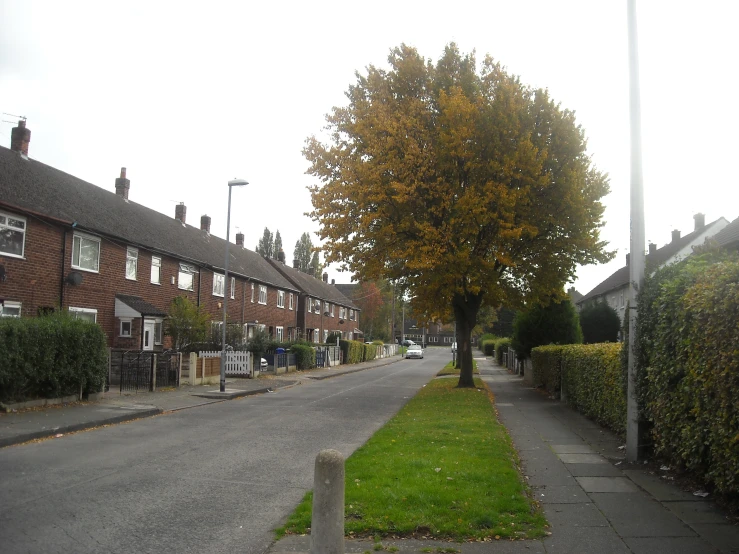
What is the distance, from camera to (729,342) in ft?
20.4

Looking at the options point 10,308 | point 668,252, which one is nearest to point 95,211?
point 10,308

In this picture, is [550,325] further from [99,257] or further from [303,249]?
[303,249]

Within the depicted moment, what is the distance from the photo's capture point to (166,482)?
828 cm

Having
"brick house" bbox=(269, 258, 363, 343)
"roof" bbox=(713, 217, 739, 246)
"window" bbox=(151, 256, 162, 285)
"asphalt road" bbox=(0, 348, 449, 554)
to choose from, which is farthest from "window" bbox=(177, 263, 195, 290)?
"roof" bbox=(713, 217, 739, 246)

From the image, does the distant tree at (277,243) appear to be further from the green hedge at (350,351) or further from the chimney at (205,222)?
the chimney at (205,222)

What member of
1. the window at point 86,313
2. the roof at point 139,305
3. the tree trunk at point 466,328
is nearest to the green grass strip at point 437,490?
Answer: the tree trunk at point 466,328

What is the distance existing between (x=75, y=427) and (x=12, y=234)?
10591 mm

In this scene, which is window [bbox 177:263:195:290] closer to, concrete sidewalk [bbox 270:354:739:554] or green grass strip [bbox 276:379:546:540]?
green grass strip [bbox 276:379:546:540]

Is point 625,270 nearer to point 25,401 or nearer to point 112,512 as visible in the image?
point 25,401

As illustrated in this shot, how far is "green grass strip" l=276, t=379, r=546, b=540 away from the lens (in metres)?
6.02

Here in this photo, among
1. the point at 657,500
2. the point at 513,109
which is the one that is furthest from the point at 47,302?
the point at 657,500

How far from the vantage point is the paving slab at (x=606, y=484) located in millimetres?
7832

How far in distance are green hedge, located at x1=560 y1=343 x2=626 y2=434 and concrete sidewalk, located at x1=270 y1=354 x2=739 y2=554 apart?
791mm

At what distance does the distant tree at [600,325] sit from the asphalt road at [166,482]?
19.8 meters
